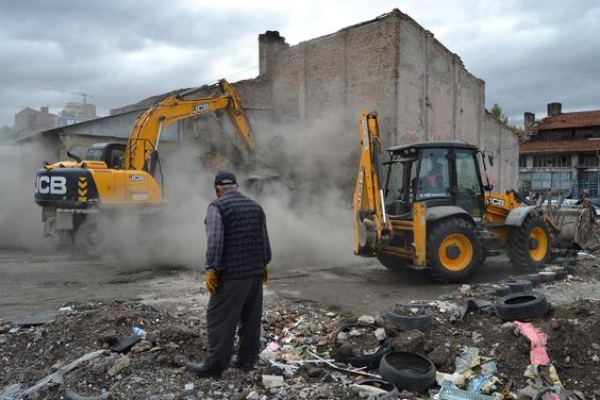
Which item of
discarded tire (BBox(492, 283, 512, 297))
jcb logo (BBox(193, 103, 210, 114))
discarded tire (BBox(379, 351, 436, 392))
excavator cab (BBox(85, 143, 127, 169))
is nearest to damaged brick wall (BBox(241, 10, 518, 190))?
jcb logo (BBox(193, 103, 210, 114))

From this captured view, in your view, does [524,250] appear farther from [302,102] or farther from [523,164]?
[523,164]

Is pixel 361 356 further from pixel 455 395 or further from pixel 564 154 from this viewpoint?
pixel 564 154

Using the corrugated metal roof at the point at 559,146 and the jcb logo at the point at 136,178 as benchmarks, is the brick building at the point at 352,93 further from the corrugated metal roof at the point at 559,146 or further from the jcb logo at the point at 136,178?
the corrugated metal roof at the point at 559,146

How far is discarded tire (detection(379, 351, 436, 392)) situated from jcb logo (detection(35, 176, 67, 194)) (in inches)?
354

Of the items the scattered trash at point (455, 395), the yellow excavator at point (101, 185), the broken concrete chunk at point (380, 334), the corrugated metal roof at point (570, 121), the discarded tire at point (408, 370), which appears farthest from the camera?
the corrugated metal roof at point (570, 121)

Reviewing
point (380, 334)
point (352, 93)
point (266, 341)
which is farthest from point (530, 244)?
point (352, 93)

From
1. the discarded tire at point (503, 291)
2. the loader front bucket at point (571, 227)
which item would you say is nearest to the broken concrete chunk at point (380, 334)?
the discarded tire at point (503, 291)

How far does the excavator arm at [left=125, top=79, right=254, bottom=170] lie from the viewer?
39.9 ft

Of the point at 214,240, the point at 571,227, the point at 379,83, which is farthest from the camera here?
the point at 379,83

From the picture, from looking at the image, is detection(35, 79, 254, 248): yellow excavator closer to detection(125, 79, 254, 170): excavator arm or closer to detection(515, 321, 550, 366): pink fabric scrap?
detection(125, 79, 254, 170): excavator arm

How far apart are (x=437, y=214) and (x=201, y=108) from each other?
7.64 m

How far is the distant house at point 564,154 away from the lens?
3338cm

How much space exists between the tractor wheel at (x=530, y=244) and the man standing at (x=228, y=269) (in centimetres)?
652

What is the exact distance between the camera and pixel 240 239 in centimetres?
428
